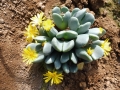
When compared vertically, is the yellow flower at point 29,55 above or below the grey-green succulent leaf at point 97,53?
above

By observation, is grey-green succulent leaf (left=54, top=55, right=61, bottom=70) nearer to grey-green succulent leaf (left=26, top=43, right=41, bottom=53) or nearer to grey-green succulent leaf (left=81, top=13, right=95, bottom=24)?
grey-green succulent leaf (left=26, top=43, right=41, bottom=53)

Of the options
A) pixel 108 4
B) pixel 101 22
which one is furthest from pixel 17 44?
pixel 108 4

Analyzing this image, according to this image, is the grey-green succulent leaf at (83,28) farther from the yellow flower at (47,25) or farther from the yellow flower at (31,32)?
the yellow flower at (31,32)

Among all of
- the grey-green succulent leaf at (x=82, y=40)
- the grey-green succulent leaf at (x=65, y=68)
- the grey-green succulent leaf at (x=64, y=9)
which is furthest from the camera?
the grey-green succulent leaf at (x=64, y=9)

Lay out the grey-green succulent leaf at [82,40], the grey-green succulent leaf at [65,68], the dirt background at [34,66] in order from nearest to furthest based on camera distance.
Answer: the grey-green succulent leaf at [82,40], the grey-green succulent leaf at [65,68], the dirt background at [34,66]

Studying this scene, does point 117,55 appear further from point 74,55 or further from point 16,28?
point 16,28

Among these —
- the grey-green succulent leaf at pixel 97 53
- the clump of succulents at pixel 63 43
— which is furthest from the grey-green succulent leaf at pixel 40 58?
the grey-green succulent leaf at pixel 97 53
